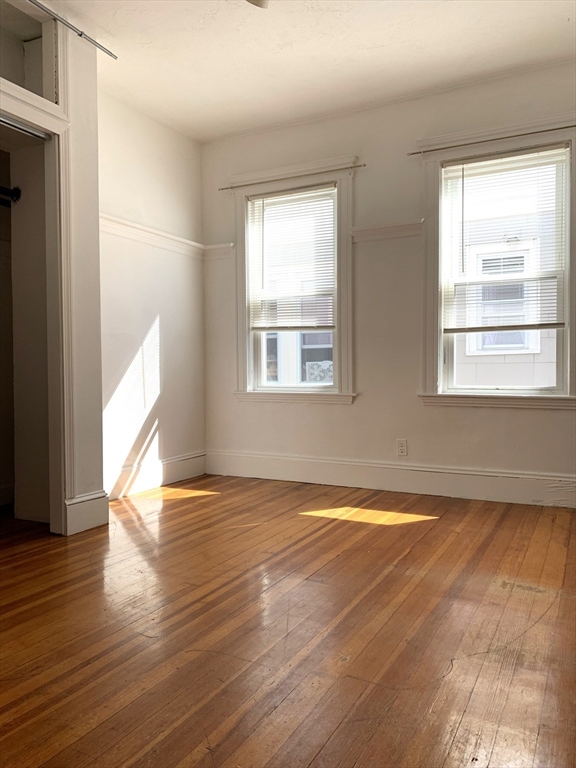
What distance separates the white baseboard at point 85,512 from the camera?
3.45 metres

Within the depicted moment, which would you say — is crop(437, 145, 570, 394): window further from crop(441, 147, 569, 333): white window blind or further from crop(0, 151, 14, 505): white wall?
crop(0, 151, 14, 505): white wall

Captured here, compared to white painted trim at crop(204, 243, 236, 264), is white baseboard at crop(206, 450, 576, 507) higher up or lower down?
lower down

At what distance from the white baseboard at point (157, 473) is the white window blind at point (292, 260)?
1355mm

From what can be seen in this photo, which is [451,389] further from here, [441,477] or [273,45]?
[273,45]

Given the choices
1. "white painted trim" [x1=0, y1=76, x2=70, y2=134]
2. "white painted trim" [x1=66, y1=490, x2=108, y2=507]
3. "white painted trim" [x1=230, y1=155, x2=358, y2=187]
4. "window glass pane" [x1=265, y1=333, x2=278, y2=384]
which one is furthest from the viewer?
"window glass pane" [x1=265, y1=333, x2=278, y2=384]

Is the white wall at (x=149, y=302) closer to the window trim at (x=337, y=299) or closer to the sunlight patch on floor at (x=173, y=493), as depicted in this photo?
the sunlight patch on floor at (x=173, y=493)

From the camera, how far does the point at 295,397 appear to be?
16.2ft

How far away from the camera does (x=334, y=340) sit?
480cm

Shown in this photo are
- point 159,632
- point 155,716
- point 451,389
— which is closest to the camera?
point 155,716

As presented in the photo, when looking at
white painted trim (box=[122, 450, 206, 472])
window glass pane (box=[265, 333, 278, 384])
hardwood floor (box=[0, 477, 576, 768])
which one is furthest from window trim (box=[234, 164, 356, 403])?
A: hardwood floor (box=[0, 477, 576, 768])

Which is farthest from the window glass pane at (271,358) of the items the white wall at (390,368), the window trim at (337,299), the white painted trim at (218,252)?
the white painted trim at (218,252)

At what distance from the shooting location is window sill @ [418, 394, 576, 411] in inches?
157

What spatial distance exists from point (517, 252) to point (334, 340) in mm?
1550

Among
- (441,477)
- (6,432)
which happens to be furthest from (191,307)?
(441,477)
